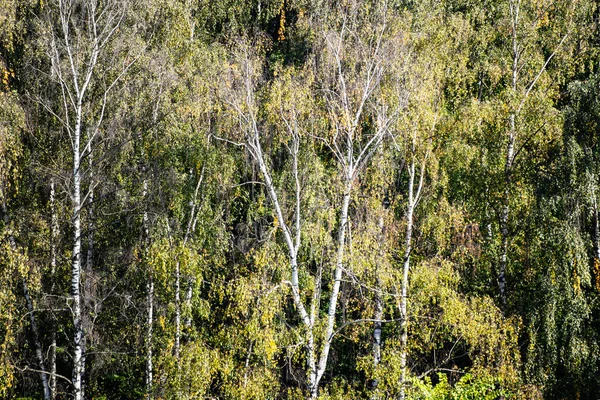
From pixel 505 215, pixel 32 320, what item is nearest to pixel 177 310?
pixel 32 320

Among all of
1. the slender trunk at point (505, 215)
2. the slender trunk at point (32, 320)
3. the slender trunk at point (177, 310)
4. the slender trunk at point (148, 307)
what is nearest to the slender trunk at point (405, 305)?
the slender trunk at point (505, 215)

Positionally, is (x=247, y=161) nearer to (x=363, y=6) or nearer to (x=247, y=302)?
(x=247, y=302)

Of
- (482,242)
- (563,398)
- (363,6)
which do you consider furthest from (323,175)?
(563,398)

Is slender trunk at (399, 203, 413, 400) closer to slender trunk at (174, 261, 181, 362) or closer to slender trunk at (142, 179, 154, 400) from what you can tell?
slender trunk at (174, 261, 181, 362)

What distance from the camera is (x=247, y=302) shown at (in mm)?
11344

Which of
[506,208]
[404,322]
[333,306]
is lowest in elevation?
[404,322]

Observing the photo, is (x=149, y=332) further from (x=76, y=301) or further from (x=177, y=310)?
(x=76, y=301)

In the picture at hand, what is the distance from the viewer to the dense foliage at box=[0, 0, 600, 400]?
12.1 m

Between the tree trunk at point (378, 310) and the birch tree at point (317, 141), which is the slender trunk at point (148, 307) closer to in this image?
the birch tree at point (317, 141)

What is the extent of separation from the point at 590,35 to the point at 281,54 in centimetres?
1023

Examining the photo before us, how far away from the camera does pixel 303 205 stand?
14484mm

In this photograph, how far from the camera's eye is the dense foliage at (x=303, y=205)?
477 inches

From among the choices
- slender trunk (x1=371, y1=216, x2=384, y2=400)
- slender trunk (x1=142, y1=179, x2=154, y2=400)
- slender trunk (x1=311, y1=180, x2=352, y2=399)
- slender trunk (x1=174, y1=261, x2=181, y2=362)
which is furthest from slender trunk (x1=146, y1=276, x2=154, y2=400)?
slender trunk (x1=371, y1=216, x2=384, y2=400)

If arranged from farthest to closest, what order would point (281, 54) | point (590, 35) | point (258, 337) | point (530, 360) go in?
point (281, 54)
point (590, 35)
point (530, 360)
point (258, 337)
